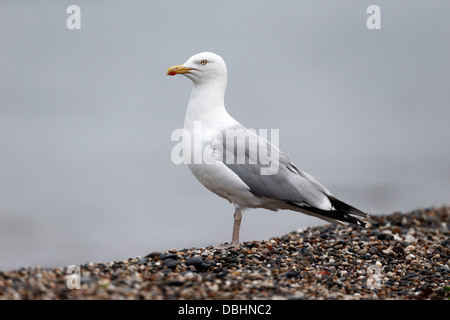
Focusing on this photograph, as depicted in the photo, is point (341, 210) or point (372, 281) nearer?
point (372, 281)

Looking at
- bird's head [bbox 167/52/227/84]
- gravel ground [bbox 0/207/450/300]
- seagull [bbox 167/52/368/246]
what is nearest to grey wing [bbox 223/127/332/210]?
seagull [bbox 167/52/368/246]

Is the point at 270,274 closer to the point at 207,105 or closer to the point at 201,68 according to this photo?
the point at 207,105

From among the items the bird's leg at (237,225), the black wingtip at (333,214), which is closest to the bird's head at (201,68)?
the bird's leg at (237,225)

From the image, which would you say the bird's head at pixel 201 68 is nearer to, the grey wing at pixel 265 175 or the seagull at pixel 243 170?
the seagull at pixel 243 170

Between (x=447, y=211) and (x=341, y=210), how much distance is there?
6379 millimetres

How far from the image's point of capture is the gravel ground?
5594 mm

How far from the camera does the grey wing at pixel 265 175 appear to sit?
24.6 ft

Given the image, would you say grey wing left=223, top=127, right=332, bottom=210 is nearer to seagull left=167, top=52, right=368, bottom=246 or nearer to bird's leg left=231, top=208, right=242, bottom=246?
seagull left=167, top=52, right=368, bottom=246

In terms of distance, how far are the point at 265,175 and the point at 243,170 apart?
0.28m

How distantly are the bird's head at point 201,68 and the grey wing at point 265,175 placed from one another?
33.4 inches

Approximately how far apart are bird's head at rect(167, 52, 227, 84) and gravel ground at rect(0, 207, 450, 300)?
2126 millimetres

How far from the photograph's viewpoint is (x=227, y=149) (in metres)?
7.50
